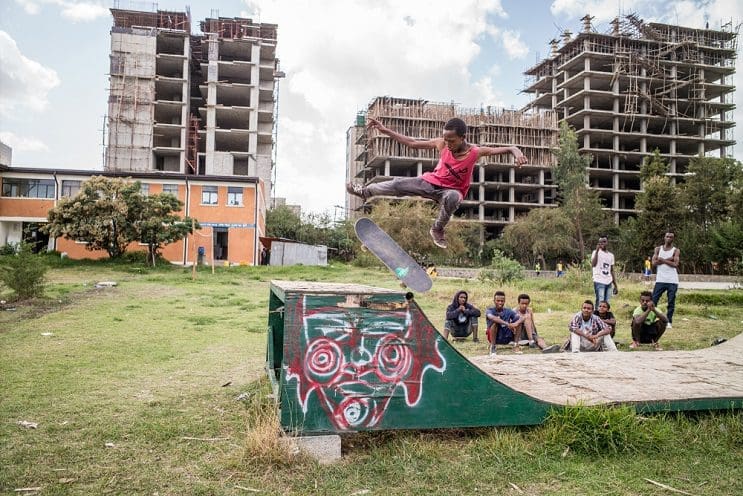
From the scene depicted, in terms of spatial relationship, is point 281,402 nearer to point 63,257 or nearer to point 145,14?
point 63,257

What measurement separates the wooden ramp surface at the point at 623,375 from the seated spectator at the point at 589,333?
1.35 m

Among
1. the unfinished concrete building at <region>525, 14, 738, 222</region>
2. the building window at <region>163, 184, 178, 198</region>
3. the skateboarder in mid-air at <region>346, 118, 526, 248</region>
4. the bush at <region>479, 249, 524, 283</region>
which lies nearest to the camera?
the skateboarder in mid-air at <region>346, 118, 526, 248</region>

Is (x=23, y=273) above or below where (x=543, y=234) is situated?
below

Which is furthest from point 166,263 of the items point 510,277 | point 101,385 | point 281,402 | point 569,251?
point 569,251

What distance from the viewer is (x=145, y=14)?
209 feet

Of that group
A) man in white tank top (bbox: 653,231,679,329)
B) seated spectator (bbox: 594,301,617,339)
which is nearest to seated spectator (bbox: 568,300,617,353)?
seated spectator (bbox: 594,301,617,339)

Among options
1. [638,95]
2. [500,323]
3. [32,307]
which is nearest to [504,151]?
[500,323]

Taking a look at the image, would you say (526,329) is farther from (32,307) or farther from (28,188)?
(28,188)

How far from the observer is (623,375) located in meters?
6.11

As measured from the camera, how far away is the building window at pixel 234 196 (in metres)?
38.9

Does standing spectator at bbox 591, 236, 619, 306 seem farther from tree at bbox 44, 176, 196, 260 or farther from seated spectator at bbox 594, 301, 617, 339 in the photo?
tree at bbox 44, 176, 196, 260

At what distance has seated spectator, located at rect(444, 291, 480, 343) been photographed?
1054 cm

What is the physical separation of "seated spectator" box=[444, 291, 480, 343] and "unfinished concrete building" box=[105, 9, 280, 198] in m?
55.3

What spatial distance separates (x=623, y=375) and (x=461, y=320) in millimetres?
4585
